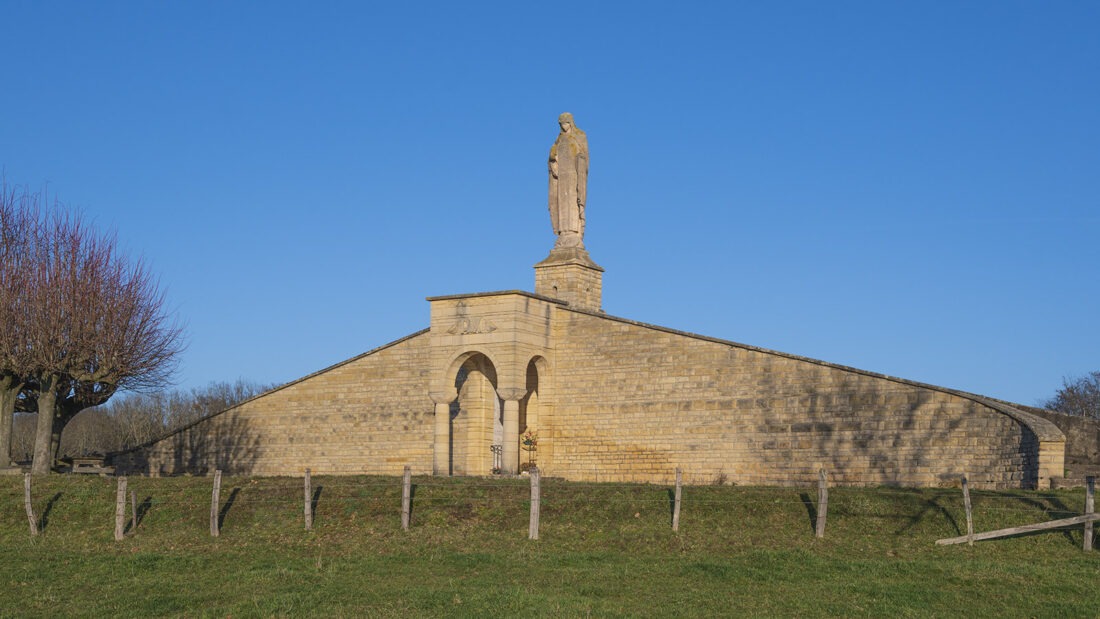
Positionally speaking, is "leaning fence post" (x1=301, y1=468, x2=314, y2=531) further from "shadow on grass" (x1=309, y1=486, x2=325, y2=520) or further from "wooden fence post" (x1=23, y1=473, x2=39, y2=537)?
"wooden fence post" (x1=23, y1=473, x2=39, y2=537)

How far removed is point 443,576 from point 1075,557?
11.0m

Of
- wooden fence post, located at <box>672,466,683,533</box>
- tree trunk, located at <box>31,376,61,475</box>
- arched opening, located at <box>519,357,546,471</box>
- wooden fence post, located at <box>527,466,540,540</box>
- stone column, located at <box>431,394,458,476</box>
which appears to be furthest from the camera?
arched opening, located at <box>519,357,546,471</box>

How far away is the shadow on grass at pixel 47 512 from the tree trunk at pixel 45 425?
15.7ft

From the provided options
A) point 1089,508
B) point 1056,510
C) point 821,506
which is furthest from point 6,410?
point 1089,508

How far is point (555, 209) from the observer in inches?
1629

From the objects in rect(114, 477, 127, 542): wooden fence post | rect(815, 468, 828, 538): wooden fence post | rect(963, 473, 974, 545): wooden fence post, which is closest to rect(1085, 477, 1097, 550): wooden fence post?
rect(963, 473, 974, 545): wooden fence post

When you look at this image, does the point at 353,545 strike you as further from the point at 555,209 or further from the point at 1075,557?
the point at 555,209

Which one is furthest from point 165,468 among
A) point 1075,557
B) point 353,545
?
point 1075,557

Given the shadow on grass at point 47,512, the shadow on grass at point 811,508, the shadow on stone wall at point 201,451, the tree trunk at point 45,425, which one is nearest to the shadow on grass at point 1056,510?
the shadow on grass at point 811,508

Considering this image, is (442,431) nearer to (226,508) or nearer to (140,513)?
(226,508)

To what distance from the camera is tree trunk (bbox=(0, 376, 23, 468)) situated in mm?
36094

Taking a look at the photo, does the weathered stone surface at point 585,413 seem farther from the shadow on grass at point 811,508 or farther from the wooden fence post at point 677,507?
the wooden fence post at point 677,507

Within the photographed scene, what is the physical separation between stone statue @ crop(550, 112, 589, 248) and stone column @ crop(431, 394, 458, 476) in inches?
267

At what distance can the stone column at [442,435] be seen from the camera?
3666cm
